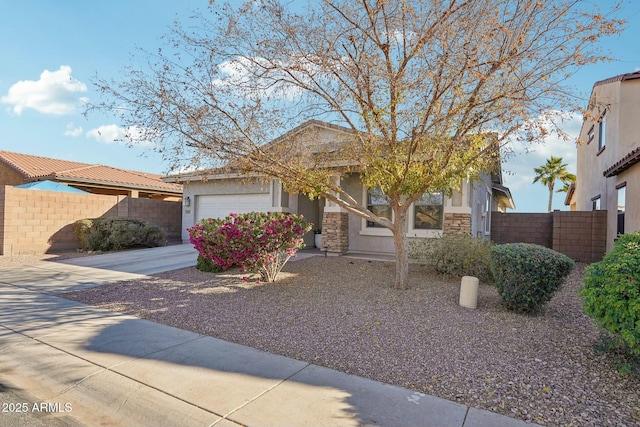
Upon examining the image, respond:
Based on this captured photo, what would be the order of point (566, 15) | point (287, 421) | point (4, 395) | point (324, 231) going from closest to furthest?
point (287, 421) → point (4, 395) → point (566, 15) → point (324, 231)

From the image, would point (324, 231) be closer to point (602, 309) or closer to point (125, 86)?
point (125, 86)

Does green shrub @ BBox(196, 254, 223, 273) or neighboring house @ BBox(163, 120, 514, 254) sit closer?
green shrub @ BBox(196, 254, 223, 273)

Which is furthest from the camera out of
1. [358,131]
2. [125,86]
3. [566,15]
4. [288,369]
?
[358,131]

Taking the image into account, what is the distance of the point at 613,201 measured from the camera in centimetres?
1149

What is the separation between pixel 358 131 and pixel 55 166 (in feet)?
71.1

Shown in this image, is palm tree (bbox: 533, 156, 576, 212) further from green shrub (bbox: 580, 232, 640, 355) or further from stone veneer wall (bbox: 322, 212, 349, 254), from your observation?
green shrub (bbox: 580, 232, 640, 355)

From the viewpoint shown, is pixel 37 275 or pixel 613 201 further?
pixel 613 201

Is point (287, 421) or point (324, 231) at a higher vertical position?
point (324, 231)

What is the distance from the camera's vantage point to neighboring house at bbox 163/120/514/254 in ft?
33.5

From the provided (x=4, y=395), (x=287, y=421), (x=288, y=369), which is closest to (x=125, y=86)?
(x=4, y=395)

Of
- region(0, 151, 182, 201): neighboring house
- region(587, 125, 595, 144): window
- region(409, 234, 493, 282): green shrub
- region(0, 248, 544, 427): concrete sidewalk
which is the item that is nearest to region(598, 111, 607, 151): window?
region(587, 125, 595, 144): window

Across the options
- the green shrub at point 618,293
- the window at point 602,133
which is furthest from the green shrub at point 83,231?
the window at point 602,133

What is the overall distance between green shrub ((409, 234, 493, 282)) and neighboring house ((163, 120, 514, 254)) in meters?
1.46

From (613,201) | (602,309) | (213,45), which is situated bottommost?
(602,309)
